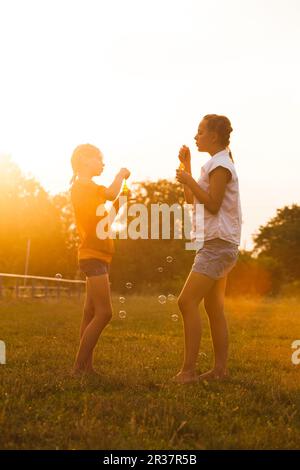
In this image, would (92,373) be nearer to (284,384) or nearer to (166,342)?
(284,384)

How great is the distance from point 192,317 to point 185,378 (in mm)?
479

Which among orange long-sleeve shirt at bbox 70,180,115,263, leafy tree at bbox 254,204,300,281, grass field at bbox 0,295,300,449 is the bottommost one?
grass field at bbox 0,295,300,449

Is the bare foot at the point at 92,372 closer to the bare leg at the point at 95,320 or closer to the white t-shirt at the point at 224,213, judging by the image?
the bare leg at the point at 95,320

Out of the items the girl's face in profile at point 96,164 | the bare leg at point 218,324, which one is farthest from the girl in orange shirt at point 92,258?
the bare leg at point 218,324

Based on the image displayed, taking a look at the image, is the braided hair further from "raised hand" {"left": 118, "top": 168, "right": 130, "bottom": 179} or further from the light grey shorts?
the light grey shorts

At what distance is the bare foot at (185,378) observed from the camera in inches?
188

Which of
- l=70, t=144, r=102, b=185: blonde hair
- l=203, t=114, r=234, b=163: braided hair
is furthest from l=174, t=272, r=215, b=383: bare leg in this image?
l=70, t=144, r=102, b=185: blonde hair

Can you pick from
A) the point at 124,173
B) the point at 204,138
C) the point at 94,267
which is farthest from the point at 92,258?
the point at 204,138

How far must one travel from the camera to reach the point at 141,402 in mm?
3996

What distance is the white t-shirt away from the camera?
16.1 ft

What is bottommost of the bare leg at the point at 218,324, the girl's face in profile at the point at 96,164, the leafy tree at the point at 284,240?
the bare leg at the point at 218,324
